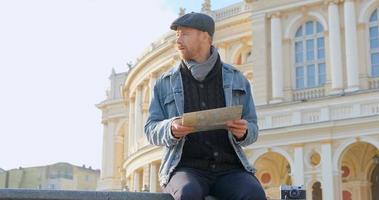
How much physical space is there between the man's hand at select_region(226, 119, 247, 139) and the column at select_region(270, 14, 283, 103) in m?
28.3

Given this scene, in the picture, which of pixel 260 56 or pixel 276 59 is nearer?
pixel 276 59

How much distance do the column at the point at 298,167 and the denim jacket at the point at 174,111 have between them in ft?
78.2

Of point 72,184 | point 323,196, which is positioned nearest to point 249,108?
point 323,196

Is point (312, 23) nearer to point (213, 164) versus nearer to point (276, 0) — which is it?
point (276, 0)

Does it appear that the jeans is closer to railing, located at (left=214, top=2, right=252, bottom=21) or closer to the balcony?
the balcony

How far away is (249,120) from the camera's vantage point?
493cm

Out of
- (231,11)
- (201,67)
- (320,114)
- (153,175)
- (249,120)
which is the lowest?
(249,120)

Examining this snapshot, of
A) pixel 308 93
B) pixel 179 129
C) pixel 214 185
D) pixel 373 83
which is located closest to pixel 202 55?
pixel 179 129

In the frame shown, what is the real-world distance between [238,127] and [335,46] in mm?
28545

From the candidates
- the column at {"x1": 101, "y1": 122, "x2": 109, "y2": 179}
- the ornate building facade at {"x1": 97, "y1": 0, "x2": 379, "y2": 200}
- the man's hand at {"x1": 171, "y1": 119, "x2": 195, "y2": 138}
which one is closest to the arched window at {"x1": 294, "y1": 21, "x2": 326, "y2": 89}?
the ornate building facade at {"x1": 97, "y1": 0, "x2": 379, "y2": 200}

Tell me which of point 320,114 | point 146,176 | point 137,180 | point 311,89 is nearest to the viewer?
point 320,114

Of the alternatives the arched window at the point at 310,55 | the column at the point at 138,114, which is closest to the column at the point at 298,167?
the arched window at the point at 310,55

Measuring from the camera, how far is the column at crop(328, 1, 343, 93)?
3179 cm

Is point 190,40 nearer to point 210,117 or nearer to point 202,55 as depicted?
point 202,55
